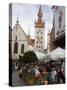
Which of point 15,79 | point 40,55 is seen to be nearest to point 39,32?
point 40,55

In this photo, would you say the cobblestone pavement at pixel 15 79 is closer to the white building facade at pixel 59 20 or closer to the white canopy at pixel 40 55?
the white canopy at pixel 40 55

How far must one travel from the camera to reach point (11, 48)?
144 centimetres

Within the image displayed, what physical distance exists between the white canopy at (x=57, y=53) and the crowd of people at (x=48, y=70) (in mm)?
30

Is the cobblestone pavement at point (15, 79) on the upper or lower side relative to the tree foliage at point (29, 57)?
lower

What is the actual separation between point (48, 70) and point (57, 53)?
4.5 inches

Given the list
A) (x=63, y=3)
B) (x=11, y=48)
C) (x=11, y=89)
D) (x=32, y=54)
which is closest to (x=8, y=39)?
(x=11, y=48)

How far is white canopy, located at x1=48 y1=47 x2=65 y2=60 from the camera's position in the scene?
1.54 meters

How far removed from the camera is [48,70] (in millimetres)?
1524

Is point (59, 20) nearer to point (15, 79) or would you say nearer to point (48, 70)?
point (48, 70)

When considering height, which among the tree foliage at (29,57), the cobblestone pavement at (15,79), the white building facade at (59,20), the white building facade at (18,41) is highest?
the white building facade at (59,20)

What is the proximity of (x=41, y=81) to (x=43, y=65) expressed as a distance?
92 millimetres

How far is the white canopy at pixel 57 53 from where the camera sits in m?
1.54

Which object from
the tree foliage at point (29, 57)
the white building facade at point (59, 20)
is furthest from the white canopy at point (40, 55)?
the white building facade at point (59, 20)

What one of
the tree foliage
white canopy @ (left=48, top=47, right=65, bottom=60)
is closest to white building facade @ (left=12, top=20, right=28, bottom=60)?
the tree foliage
